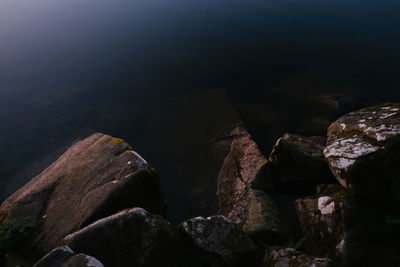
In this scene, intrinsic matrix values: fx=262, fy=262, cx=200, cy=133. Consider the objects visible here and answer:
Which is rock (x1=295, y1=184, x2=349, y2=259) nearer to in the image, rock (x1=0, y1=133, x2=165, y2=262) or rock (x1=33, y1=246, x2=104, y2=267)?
rock (x1=0, y1=133, x2=165, y2=262)

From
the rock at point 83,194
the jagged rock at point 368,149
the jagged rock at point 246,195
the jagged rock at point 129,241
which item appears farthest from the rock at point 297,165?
the jagged rock at point 129,241

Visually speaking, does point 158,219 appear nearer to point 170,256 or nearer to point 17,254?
point 170,256

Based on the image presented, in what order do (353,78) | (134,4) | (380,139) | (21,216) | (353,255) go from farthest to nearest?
(134,4)
(353,78)
(21,216)
(380,139)
(353,255)

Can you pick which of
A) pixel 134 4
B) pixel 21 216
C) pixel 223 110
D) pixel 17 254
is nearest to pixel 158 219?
pixel 17 254

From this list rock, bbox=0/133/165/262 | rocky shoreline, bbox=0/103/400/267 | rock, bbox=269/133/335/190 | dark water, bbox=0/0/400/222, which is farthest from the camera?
dark water, bbox=0/0/400/222

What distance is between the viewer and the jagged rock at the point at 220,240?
4914 mm

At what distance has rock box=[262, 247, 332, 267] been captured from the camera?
14.6 feet

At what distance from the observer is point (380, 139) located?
18.3 feet

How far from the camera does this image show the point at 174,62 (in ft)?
57.0

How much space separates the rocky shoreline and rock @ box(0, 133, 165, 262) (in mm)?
26

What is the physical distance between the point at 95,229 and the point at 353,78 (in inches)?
597

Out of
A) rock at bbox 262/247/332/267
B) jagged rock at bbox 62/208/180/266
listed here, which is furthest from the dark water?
rock at bbox 262/247/332/267

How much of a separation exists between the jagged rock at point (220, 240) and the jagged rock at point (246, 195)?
1.20m

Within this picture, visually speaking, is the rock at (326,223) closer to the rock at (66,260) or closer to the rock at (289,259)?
the rock at (289,259)
